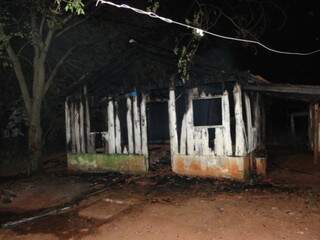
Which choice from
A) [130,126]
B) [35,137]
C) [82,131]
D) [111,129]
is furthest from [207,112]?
[35,137]

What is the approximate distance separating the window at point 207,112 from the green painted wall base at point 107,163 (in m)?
2.85

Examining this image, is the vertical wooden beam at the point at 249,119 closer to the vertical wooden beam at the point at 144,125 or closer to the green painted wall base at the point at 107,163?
the vertical wooden beam at the point at 144,125

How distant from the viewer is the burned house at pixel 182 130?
35.4 ft

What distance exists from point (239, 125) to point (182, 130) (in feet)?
5.99

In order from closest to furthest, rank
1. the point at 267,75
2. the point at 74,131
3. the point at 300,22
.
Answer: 1. the point at 74,131
2. the point at 300,22
3. the point at 267,75

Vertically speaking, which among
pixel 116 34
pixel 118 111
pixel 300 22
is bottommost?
pixel 118 111

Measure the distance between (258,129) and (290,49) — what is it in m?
9.45

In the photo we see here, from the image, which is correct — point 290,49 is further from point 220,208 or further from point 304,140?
point 220,208

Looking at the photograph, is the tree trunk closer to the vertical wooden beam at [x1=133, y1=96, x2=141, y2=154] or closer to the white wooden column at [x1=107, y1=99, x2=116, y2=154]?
the white wooden column at [x1=107, y1=99, x2=116, y2=154]

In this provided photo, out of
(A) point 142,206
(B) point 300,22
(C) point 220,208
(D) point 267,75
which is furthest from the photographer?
(D) point 267,75

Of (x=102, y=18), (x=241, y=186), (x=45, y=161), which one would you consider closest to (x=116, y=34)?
(x=102, y=18)

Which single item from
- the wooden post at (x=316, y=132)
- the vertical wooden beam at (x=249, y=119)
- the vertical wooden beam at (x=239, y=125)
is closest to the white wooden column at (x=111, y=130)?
the vertical wooden beam at (x=239, y=125)

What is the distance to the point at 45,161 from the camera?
16.7m

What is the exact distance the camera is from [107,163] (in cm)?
1297
